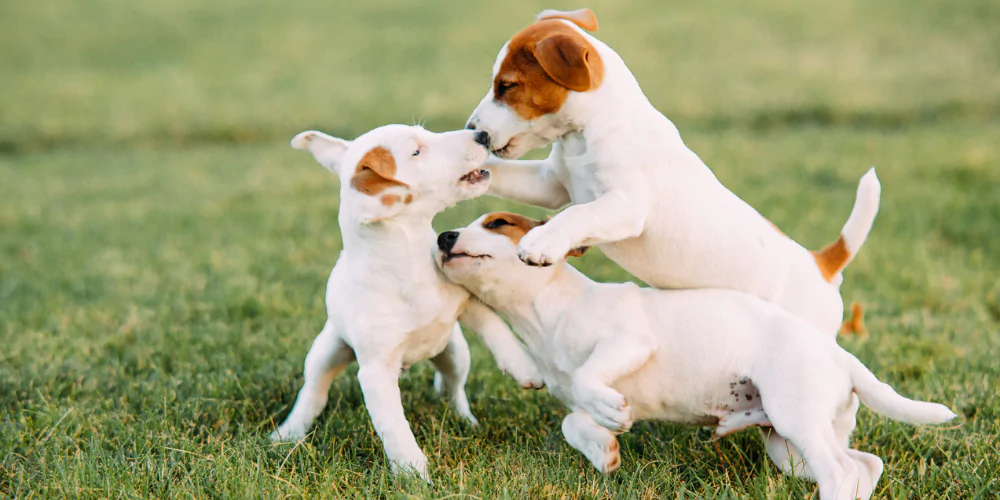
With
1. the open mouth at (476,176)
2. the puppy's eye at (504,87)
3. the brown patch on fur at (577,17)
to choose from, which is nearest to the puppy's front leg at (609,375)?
the open mouth at (476,176)

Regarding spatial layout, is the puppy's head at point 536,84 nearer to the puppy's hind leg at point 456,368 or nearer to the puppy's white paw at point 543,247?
the puppy's white paw at point 543,247

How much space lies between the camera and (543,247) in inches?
126

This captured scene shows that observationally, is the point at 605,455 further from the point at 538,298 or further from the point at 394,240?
the point at 394,240

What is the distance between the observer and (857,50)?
1612cm

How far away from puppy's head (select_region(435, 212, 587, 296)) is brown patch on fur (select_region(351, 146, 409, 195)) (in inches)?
13.5

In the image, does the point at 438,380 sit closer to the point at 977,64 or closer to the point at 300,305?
the point at 300,305

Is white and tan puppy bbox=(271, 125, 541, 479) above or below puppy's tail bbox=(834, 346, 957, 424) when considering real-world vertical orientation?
above

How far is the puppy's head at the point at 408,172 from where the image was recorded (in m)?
3.43

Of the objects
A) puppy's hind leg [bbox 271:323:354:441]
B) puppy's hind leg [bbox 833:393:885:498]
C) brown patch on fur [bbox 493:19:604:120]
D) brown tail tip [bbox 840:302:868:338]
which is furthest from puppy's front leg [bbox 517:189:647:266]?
brown tail tip [bbox 840:302:868:338]

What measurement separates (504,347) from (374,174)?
2.86 feet

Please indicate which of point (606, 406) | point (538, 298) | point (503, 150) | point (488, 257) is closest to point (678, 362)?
point (606, 406)

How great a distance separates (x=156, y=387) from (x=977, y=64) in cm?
1398

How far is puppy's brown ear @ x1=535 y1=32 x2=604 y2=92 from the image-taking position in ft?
10.9

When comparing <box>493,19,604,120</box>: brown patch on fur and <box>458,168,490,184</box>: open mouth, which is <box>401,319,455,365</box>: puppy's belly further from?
<box>493,19,604,120</box>: brown patch on fur
